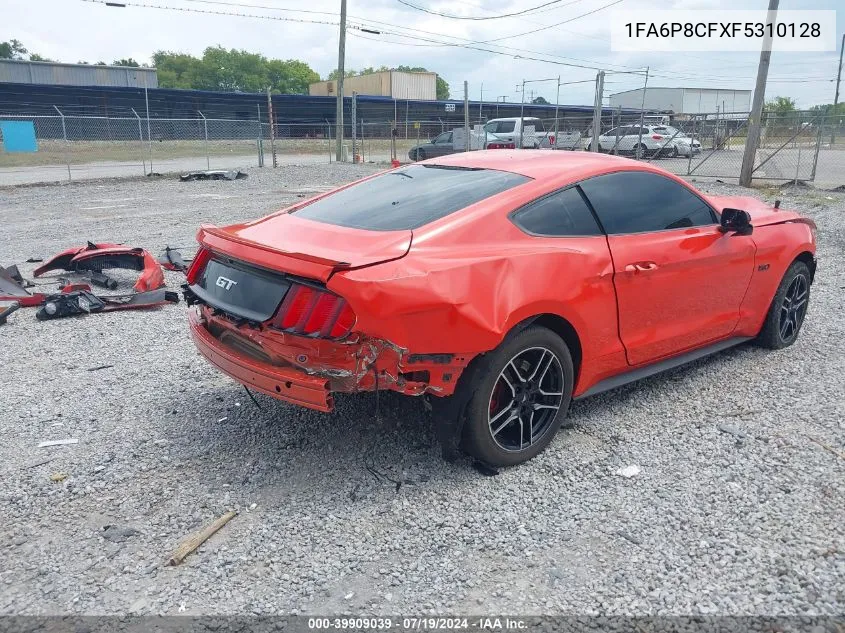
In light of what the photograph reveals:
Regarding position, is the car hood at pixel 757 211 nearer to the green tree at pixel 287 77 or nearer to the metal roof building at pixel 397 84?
the metal roof building at pixel 397 84

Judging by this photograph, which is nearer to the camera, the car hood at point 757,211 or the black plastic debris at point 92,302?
the car hood at point 757,211

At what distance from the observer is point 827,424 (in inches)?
160

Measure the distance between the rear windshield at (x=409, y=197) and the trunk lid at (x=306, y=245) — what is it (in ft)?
0.43

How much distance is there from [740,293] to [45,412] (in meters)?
4.52

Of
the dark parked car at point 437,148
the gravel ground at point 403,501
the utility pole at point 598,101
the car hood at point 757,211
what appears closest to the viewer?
the gravel ground at point 403,501

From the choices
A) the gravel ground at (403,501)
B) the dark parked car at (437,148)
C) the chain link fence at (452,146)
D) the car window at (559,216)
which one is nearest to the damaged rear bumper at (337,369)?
the gravel ground at (403,501)

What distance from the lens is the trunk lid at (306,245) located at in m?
3.08

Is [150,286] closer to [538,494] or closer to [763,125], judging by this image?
[538,494]

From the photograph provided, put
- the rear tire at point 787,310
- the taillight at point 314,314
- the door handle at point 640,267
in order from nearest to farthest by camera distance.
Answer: the taillight at point 314,314 < the door handle at point 640,267 < the rear tire at point 787,310

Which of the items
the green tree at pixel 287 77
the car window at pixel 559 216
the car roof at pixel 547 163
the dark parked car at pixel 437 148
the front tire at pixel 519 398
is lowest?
the front tire at pixel 519 398

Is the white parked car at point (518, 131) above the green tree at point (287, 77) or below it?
below

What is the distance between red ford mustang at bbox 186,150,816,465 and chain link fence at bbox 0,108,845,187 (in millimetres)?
15483

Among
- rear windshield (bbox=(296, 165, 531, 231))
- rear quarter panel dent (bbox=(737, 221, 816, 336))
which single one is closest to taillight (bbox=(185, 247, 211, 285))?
rear windshield (bbox=(296, 165, 531, 231))

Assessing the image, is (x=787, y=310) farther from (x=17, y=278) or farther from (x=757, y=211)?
(x=17, y=278)
